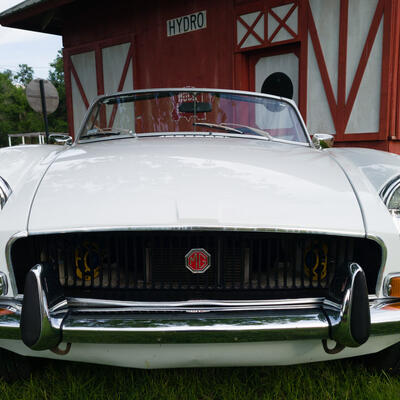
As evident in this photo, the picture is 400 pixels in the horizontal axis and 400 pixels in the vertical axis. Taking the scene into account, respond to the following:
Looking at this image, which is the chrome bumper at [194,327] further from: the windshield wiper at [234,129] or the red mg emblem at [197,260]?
the windshield wiper at [234,129]

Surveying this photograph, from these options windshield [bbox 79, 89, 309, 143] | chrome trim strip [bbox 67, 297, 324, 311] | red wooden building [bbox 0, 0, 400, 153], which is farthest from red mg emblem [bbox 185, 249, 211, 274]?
red wooden building [bbox 0, 0, 400, 153]

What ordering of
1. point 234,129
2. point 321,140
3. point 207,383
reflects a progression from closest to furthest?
point 207,383 → point 234,129 → point 321,140

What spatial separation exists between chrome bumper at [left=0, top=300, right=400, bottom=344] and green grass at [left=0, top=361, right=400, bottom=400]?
1.30 feet

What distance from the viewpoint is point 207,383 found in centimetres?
156

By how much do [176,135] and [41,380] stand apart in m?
1.45

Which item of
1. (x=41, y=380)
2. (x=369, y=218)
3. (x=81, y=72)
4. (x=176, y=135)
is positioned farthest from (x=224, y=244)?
(x=81, y=72)

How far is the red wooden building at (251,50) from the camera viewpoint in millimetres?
5105

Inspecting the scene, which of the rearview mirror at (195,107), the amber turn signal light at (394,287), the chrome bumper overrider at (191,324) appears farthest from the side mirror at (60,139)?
the amber turn signal light at (394,287)

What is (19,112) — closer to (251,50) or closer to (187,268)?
(251,50)

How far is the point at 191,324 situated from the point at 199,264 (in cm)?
21

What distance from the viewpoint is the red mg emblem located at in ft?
4.35

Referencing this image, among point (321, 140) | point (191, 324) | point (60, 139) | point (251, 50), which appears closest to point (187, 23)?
point (251, 50)

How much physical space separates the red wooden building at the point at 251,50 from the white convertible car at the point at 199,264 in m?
4.14

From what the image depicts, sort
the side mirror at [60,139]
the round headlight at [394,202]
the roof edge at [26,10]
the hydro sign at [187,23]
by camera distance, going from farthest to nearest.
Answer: the roof edge at [26,10] → the hydro sign at [187,23] → the side mirror at [60,139] → the round headlight at [394,202]
